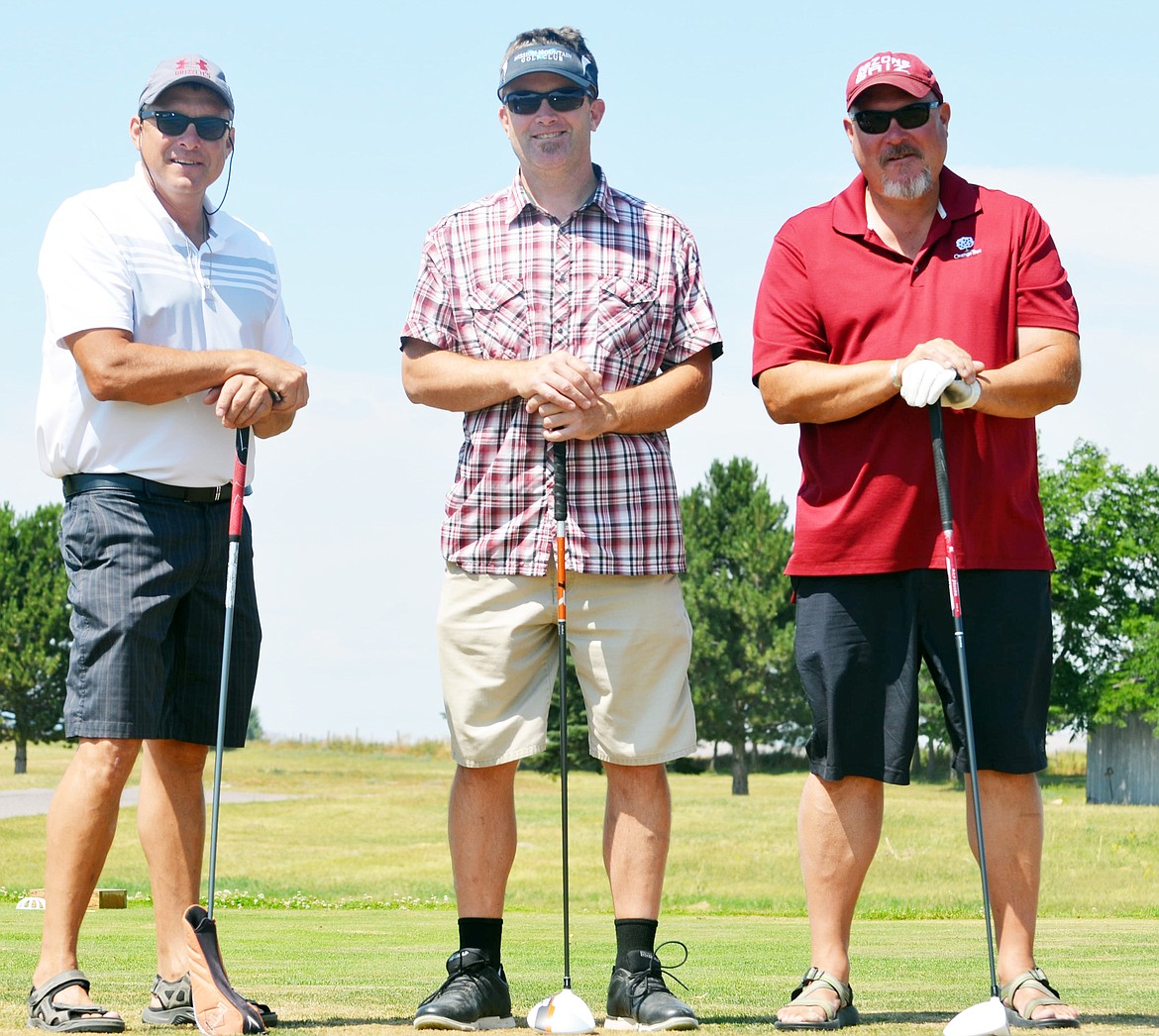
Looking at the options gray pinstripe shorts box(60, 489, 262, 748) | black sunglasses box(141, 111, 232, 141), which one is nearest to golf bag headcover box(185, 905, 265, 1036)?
gray pinstripe shorts box(60, 489, 262, 748)

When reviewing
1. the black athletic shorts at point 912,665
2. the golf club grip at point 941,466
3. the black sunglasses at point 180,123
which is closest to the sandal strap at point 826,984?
the black athletic shorts at point 912,665

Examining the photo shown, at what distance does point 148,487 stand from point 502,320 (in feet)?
3.59

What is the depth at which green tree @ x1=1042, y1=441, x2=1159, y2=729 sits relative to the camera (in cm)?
5400

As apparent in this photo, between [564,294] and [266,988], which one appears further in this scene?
[266,988]

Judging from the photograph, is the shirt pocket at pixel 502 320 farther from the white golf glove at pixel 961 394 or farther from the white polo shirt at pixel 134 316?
the white golf glove at pixel 961 394

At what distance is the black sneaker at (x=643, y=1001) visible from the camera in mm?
4016

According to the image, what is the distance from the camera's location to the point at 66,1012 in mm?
4031

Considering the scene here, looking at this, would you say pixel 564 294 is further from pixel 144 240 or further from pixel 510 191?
pixel 144 240

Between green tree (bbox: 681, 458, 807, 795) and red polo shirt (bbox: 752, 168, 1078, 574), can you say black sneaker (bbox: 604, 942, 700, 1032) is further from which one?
green tree (bbox: 681, 458, 807, 795)

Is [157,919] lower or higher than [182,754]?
lower

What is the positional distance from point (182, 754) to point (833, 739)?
182cm

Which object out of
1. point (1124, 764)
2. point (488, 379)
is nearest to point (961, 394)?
point (488, 379)

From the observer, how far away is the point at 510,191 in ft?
15.6

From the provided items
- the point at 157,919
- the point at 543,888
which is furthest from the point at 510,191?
the point at 543,888
